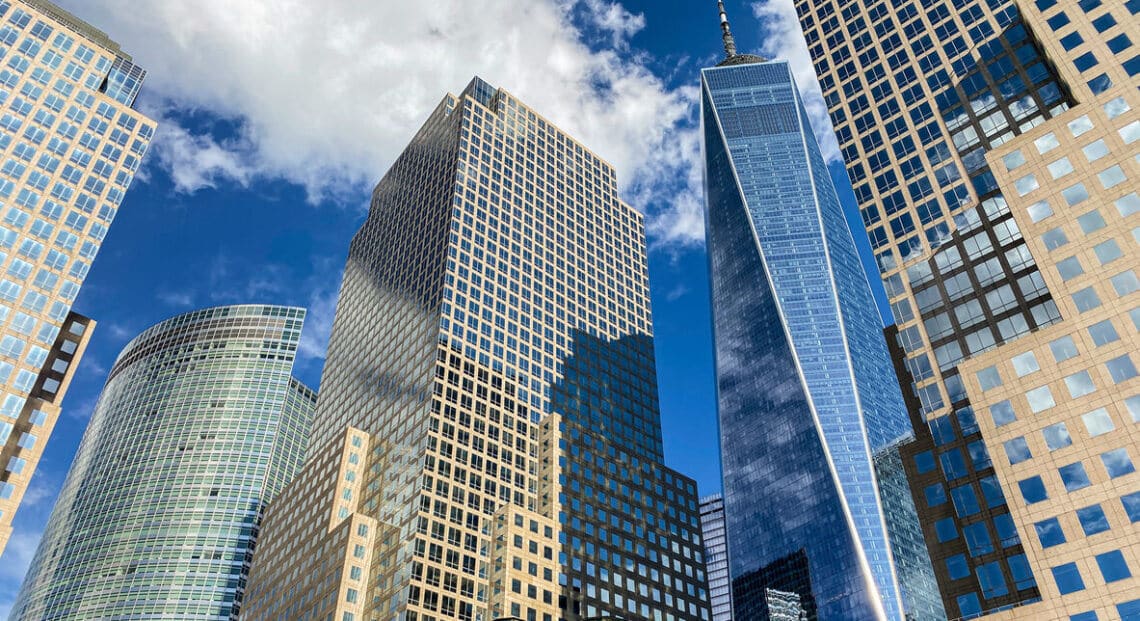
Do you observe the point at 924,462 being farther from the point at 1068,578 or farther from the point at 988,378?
the point at 1068,578

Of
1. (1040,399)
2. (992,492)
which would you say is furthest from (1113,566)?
(992,492)

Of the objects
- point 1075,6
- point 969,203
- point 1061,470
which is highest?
point 1075,6

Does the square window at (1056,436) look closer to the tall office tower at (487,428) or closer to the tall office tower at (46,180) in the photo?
the tall office tower at (487,428)

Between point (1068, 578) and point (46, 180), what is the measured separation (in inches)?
4874

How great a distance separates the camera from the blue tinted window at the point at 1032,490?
2734 inches

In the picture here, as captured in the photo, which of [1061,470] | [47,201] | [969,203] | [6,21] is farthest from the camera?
[6,21]

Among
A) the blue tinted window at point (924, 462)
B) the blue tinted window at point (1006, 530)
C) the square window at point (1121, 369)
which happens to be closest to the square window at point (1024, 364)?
the square window at point (1121, 369)

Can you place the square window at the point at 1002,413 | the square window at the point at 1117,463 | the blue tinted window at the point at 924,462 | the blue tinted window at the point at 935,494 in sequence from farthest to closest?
1. the blue tinted window at the point at 924,462
2. the blue tinted window at the point at 935,494
3. the square window at the point at 1002,413
4. the square window at the point at 1117,463

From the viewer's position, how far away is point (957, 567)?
78.1 meters

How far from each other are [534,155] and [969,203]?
118m

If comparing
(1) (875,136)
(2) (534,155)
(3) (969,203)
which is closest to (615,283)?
(2) (534,155)

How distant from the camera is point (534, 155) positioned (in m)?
198

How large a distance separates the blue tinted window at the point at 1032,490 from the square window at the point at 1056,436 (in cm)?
285

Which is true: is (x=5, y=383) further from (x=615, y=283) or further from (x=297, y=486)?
(x=615, y=283)
